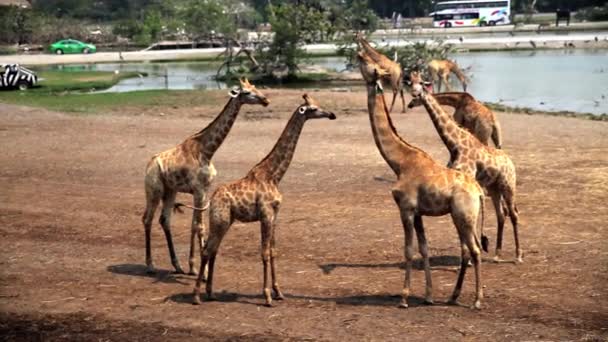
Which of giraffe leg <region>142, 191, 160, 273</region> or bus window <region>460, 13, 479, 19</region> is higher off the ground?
bus window <region>460, 13, 479, 19</region>

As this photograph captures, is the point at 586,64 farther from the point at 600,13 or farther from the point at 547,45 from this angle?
the point at 600,13

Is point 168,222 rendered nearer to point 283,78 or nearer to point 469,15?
point 283,78

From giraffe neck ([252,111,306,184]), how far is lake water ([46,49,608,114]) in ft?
67.1

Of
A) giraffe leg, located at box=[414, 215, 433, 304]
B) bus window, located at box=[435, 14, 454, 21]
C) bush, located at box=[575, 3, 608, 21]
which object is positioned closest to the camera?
giraffe leg, located at box=[414, 215, 433, 304]

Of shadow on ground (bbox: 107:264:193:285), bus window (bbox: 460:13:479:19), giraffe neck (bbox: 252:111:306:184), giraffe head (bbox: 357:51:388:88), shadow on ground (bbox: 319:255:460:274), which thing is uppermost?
bus window (bbox: 460:13:479:19)

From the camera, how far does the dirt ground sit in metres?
9.22

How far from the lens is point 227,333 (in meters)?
9.02

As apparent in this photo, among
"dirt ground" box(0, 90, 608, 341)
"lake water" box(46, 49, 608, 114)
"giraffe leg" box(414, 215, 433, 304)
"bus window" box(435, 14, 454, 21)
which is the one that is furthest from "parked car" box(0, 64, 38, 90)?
"bus window" box(435, 14, 454, 21)

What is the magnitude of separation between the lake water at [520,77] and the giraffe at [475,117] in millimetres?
14367

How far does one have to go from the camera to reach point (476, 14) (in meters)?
104

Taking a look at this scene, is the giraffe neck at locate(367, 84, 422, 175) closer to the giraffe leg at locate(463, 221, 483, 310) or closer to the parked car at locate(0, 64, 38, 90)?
the giraffe leg at locate(463, 221, 483, 310)

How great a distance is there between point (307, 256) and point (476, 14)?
96.8m

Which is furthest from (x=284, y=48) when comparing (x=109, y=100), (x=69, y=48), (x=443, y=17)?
(x=443, y=17)

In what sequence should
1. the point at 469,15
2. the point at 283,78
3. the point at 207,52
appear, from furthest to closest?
the point at 469,15 → the point at 207,52 → the point at 283,78
